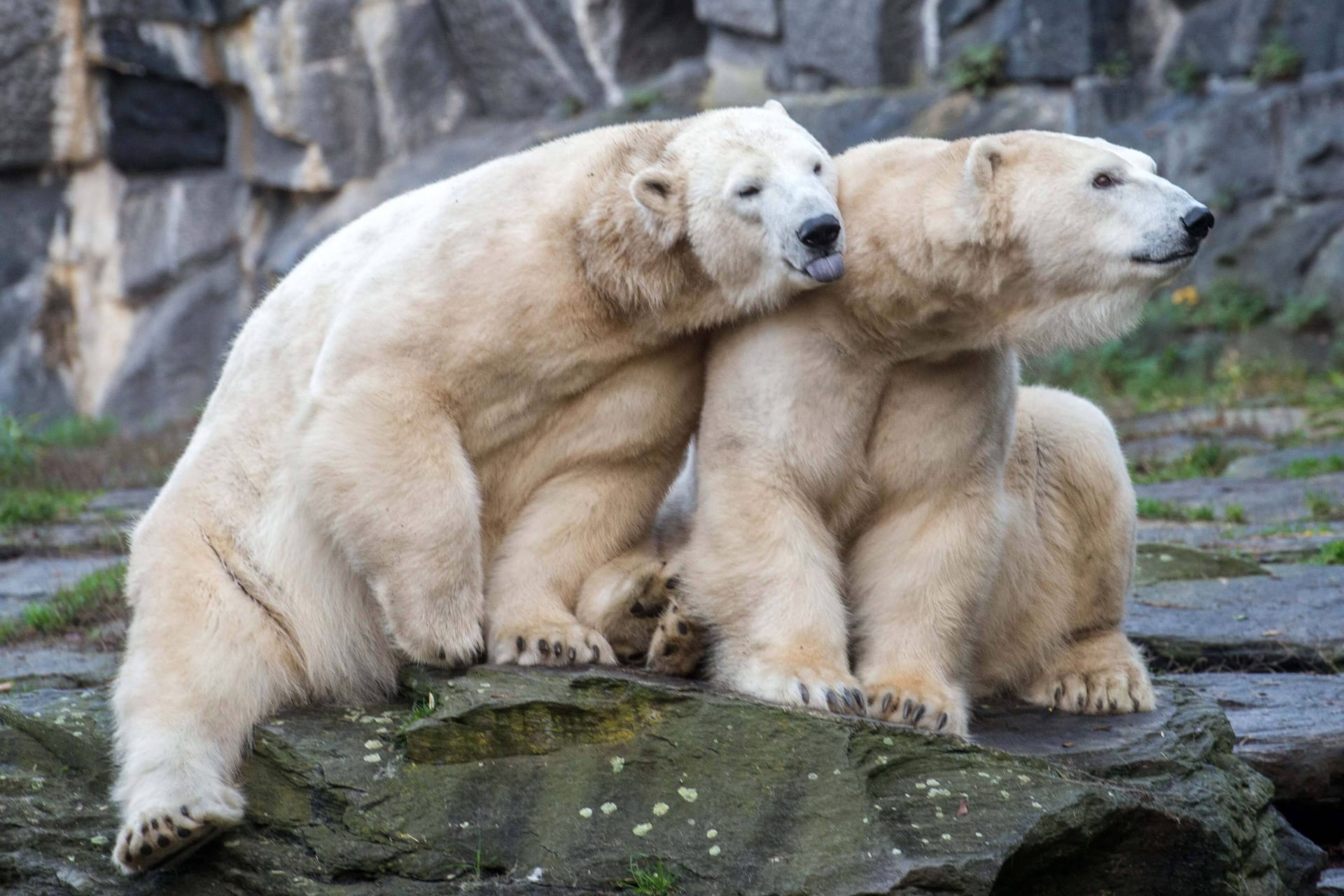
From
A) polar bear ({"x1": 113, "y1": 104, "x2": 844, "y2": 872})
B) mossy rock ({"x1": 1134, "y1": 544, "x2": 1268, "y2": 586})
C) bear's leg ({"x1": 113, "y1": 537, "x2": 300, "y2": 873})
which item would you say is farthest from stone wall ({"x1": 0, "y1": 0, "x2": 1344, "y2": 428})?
bear's leg ({"x1": 113, "y1": 537, "x2": 300, "y2": 873})

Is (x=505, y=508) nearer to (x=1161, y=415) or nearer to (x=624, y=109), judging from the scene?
(x=1161, y=415)

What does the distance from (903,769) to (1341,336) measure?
8317 mm

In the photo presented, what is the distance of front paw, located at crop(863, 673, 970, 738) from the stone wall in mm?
8208

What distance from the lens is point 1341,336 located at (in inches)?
399

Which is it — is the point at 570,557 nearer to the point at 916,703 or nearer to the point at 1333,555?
the point at 916,703

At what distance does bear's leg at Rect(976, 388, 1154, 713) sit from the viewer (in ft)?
12.7

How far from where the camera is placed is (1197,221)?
3.17 metres

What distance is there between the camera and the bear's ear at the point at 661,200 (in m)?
3.49

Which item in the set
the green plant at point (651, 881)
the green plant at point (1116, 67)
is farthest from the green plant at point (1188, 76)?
A: the green plant at point (651, 881)

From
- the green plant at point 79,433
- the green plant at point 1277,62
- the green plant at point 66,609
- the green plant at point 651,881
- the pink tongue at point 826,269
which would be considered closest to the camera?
the green plant at point 651,881

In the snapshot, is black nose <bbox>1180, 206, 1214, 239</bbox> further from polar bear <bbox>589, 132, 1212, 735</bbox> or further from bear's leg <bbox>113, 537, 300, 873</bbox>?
bear's leg <bbox>113, 537, 300, 873</bbox>

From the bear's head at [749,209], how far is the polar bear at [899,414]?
100 mm

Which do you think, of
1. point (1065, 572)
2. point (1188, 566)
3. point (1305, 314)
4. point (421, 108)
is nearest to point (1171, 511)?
point (1188, 566)

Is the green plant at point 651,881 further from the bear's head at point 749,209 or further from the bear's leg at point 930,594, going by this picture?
the bear's head at point 749,209
